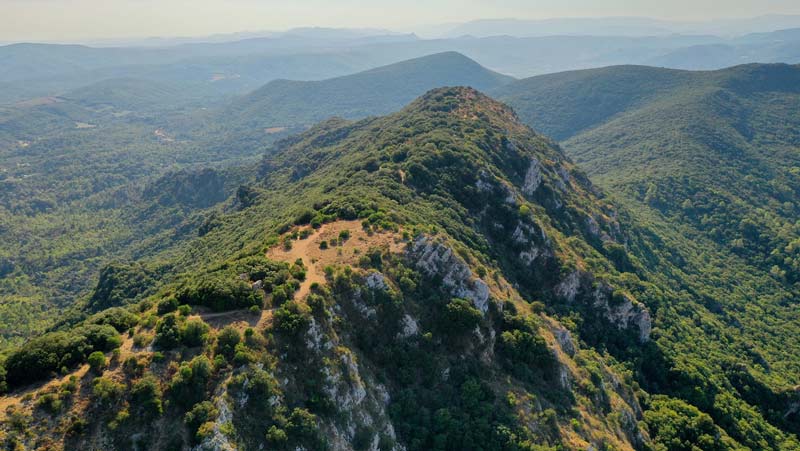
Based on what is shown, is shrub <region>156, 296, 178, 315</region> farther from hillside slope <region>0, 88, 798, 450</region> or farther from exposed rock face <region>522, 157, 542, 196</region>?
exposed rock face <region>522, 157, 542, 196</region>

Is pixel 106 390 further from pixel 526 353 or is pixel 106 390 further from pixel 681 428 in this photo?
pixel 681 428

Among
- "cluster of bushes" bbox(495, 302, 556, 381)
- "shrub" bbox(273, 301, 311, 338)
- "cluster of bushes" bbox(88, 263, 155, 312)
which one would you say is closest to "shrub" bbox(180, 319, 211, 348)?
"shrub" bbox(273, 301, 311, 338)

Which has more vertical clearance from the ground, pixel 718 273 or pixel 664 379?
pixel 664 379

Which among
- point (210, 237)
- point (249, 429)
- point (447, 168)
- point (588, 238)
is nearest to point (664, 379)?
point (588, 238)

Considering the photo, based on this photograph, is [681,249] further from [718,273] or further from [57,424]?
[57,424]

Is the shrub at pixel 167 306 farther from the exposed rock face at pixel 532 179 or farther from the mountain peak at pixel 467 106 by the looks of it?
the mountain peak at pixel 467 106
